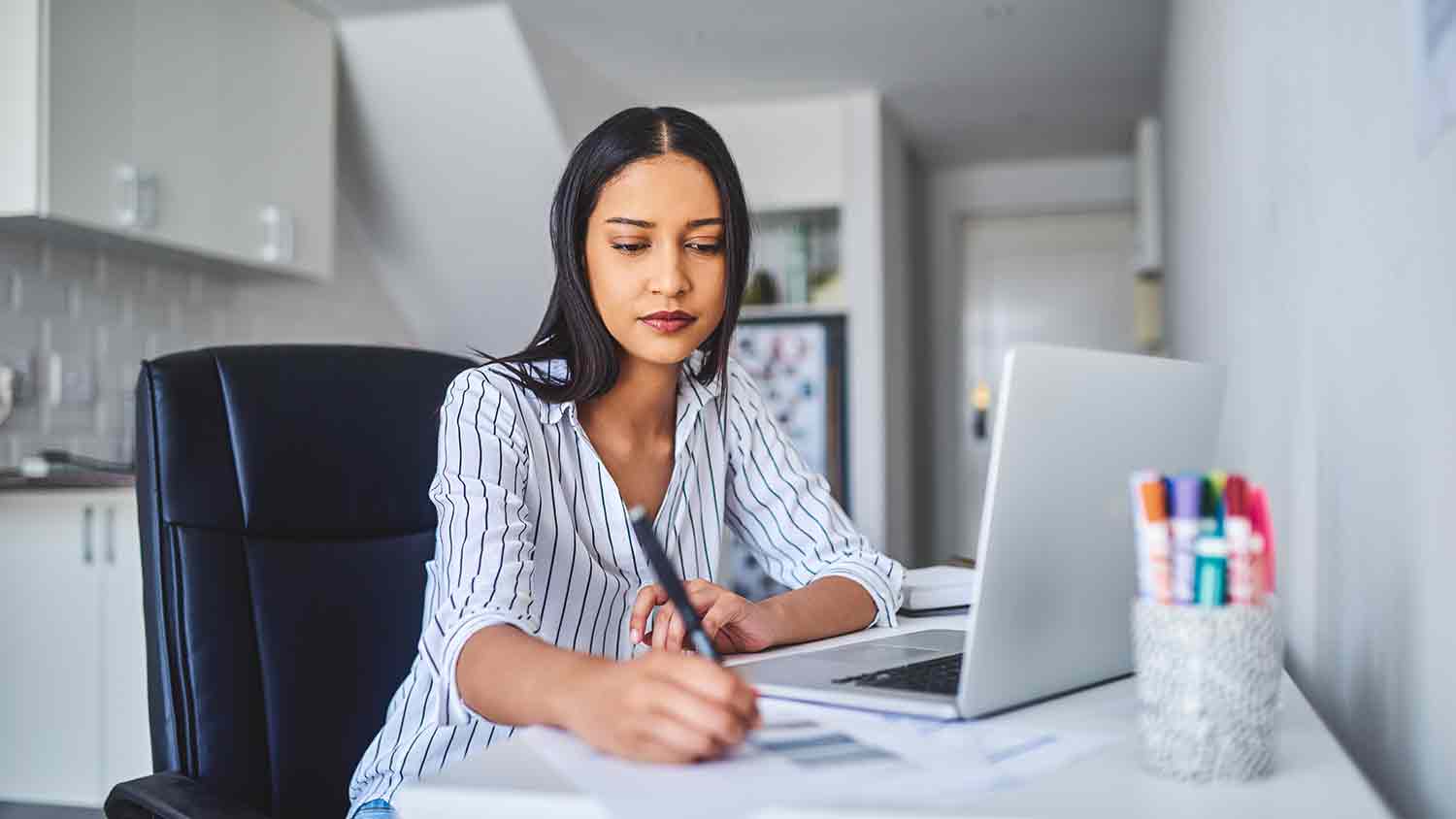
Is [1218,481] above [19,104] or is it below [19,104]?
below

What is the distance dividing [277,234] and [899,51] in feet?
7.50

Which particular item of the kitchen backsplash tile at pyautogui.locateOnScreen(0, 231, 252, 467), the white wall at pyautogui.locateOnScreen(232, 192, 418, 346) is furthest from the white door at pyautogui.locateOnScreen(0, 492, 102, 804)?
the white wall at pyautogui.locateOnScreen(232, 192, 418, 346)

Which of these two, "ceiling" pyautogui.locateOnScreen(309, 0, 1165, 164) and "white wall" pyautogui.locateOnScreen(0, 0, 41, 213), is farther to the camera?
"ceiling" pyautogui.locateOnScreen(309, 0, 1165, 164)

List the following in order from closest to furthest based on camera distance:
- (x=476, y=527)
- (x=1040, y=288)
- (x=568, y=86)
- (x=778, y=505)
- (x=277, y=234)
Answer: (x=476, y=527) < (x=778, y=505) < (x=277, y=234) < (x=568, y=86) < (x=1040, y=288)

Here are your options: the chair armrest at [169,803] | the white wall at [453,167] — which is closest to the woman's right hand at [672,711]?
the chair armrest at [169,803]

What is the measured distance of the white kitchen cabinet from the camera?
8.71 ft

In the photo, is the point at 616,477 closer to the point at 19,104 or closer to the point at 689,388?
the point at 689,388

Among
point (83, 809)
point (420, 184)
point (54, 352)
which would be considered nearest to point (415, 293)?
point (420, 184)

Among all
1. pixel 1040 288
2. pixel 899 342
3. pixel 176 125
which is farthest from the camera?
pixel 1040 288

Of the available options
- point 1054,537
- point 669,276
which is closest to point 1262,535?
point 1054,537

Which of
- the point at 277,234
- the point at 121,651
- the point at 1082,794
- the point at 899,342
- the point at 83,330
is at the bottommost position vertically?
the point at 121,651

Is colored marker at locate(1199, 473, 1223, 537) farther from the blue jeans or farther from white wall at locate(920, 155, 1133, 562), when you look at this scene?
white wall at locate(920, 155, 1133, 562)

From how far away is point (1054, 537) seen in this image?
0.75 meters

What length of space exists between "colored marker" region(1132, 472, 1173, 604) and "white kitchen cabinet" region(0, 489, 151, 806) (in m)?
2.52
